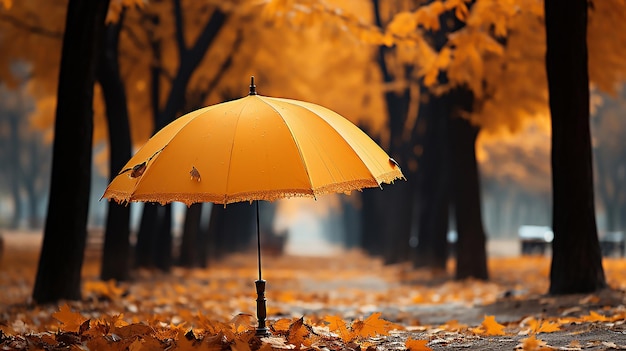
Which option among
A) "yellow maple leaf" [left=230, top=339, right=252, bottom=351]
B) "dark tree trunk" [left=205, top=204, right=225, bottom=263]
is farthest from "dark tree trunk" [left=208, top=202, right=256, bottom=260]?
"yellow maple leaf" [left=230, top=339, right=252, bottom=351]

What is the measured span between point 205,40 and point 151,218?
12.4 feet

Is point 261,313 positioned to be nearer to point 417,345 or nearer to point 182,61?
point 417,345

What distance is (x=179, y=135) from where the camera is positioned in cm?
641

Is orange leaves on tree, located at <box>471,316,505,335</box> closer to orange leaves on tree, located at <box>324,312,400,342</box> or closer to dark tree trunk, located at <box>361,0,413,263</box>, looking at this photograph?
orange leaves on tree, located at <box>324,312,400,342</box>

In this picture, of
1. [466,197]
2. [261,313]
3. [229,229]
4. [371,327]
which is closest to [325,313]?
[371,327]

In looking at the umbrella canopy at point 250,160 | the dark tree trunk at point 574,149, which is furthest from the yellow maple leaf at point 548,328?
the dark tree trunk at point 574,149

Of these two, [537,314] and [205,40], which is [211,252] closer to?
[205,40]

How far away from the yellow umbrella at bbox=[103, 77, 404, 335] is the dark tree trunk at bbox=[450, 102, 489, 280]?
9.84 metres

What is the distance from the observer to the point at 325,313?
10836 millimetres

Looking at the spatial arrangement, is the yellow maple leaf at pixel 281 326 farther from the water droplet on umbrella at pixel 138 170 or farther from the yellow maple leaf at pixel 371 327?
the water droplet on umbrella at pixel 138 170

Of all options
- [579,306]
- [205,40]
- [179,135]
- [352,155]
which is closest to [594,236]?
[579,306]

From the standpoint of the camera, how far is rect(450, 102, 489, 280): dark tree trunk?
16.3 m

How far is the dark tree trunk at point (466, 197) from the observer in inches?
640

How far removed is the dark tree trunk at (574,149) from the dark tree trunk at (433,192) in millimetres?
7771
